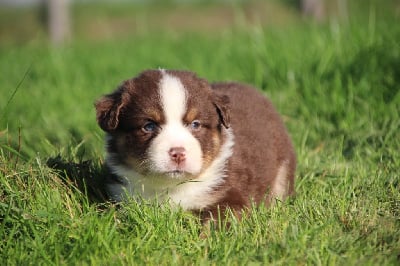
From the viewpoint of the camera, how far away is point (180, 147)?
421cm

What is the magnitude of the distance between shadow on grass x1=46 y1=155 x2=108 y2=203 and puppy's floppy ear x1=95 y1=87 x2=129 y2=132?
0.44 m

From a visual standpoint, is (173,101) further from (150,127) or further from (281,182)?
(281,182)

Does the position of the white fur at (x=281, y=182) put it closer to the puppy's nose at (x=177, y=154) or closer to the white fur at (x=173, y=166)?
the white fur at (x=173, y=166)

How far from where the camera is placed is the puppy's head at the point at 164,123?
4273 mm

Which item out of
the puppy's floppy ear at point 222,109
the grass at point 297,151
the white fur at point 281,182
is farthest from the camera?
the white fur at point 281,182

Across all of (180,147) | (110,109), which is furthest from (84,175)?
(180,147)

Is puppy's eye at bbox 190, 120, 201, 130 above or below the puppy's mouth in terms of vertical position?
above

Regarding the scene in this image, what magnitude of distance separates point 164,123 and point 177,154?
255mm

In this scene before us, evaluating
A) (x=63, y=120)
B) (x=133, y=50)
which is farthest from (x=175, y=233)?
(x=133, y=50)

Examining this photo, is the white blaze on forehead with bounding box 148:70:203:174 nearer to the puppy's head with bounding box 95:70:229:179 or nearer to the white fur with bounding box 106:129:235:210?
the puppy's head with bounding box 95:70:229:179

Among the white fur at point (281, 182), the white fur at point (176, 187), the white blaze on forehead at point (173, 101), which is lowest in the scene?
Answer: the white fur at point (281, 182)

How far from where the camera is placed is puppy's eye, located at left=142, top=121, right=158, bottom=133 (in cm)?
438

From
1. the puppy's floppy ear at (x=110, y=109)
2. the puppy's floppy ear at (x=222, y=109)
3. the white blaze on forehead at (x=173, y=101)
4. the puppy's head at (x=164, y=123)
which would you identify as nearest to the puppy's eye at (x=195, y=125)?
the puppy's head at (x=164, y=123)

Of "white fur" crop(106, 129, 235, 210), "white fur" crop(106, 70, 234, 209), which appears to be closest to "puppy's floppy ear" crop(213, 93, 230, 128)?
"white fur" crop(106, 70, 234, 209)
